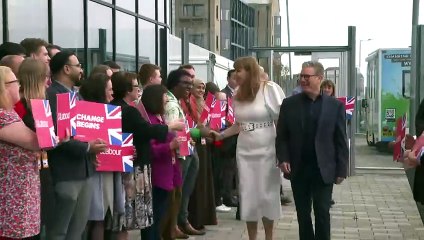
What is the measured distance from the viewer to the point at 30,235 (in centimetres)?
492

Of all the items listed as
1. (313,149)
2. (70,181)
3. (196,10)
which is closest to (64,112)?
(70,181)

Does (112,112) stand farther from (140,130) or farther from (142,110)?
(142,110)

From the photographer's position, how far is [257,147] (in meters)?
7.63

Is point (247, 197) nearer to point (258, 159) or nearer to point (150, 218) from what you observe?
point (258, 159)

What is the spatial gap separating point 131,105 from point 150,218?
102 centimetres

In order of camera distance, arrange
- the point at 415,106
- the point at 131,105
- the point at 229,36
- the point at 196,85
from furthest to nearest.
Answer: the point at 229,36
the point at 415,106
the point at 196,85
the point at 131,105

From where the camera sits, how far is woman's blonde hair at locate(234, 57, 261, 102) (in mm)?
7715

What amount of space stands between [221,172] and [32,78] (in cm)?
586

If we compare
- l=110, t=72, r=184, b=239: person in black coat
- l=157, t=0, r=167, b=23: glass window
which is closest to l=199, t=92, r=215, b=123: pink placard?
l=110, t=72, r=184, b=239: person in black coat

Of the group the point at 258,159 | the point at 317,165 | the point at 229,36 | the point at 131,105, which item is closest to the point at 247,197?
the point at 258,159

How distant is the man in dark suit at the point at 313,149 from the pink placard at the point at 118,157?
1715 millimetres

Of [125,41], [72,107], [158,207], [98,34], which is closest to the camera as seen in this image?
[72,107]

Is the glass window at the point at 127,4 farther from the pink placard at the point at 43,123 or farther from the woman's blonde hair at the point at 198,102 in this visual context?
the pink placard at the point at 43,123

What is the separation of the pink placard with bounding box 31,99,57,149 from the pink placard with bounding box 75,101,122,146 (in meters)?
0.57
